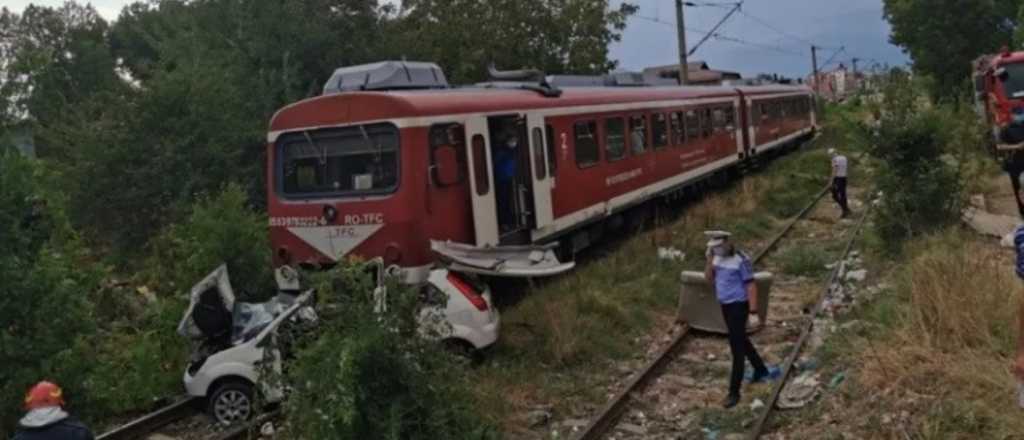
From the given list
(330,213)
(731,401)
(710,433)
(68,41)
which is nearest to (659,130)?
(330,213)

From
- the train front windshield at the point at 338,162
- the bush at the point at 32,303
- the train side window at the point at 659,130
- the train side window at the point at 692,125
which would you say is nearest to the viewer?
the bush at the point at 32,303

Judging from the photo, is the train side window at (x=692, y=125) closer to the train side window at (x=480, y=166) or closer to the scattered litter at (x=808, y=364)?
the train side window at (x=480, y=166)

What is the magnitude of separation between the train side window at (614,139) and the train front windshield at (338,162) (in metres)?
5.20

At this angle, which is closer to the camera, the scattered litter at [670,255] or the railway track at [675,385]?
the railway track at [675,385]

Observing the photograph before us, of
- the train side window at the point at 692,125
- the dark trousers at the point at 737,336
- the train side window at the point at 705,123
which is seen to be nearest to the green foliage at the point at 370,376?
the dark trousers at the point at 737,336

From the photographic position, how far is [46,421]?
4.47m

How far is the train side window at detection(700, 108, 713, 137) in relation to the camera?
64.2ft

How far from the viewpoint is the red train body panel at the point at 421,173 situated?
29.7 feet

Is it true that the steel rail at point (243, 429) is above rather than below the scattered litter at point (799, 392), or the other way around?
above

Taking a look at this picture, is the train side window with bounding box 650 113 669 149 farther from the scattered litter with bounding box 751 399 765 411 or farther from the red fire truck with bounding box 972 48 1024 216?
the scattered litter with bounding box 751 399 765 411

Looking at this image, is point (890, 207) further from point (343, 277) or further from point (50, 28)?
point (50, 28)

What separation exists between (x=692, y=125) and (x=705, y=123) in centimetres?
126

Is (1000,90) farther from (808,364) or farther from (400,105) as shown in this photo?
(400,105)

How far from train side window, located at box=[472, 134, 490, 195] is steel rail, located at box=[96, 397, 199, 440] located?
367cm
